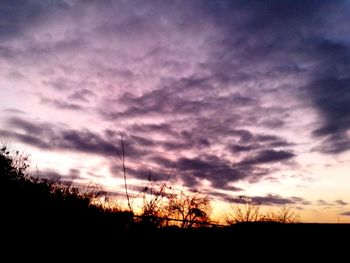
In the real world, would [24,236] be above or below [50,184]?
below

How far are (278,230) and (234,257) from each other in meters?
1.33

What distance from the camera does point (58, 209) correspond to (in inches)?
345

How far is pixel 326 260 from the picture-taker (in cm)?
595

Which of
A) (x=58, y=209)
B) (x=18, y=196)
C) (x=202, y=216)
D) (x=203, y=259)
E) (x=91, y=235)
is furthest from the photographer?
(x=202, y=216)

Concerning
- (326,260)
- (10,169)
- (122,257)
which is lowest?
(122,257)

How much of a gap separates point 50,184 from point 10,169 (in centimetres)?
387

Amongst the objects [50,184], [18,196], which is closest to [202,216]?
[50,184]

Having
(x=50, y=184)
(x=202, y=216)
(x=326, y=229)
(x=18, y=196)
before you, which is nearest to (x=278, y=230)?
(x=326, y=229)

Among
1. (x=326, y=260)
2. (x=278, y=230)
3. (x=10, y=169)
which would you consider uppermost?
(x=10, y=169)

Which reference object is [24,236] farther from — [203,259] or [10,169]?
[10,169]

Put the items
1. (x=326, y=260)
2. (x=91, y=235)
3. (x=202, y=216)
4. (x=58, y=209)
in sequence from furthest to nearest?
(x=202, y=216) → (x=58, y=209) → (x=91, y=235) → (x=326, y=260)

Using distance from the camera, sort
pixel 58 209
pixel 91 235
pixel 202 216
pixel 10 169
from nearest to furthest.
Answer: pixel 91 235 < pixel 58 209 < pixel 10 169 < pixel 202 216

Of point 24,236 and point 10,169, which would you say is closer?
point 24,236

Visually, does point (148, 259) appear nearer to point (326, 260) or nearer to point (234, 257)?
point (234, 257)
